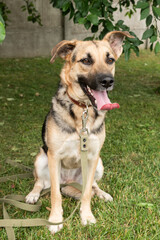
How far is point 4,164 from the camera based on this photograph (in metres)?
4.21

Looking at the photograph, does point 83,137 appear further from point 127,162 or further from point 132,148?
point 132,148

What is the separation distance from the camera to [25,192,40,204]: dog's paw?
326cm

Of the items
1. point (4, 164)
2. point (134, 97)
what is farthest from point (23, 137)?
point (134, 97)

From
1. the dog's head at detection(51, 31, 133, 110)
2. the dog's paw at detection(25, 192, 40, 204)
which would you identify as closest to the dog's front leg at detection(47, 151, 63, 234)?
the dog's paw at detection(25, 192, 40, 204)

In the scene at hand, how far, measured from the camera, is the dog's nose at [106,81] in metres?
2.71

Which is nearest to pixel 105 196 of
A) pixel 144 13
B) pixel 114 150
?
pixel 114 150

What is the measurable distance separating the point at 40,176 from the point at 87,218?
78cm

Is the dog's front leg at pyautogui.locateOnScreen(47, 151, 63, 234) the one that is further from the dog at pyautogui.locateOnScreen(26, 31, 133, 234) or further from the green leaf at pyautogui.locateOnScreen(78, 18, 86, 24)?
the green leaf at pyautogui.locateOnScreen(78, 18, 86, 24)

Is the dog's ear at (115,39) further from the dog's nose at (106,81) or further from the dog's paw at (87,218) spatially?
the dog's paw at (87,218)

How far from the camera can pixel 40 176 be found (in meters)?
3.41

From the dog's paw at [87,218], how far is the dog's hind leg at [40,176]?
61cm

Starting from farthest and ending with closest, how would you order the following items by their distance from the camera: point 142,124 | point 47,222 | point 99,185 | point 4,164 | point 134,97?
point 134,97, point 142,124, point 4,164, point 99,185, point 47,222

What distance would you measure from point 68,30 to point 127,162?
34.1ft

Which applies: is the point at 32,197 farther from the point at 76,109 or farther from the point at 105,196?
the point at 76,109
